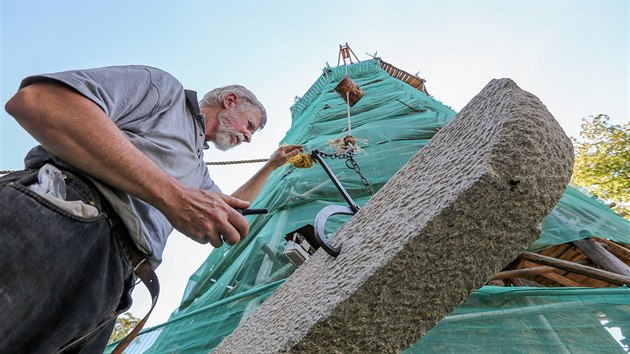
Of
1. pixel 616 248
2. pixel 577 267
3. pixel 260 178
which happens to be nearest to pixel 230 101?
pixel 260 178

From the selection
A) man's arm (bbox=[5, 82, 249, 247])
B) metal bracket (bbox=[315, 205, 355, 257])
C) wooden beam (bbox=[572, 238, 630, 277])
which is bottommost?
wooden beam (bbox=[572, 238, 630, 277])

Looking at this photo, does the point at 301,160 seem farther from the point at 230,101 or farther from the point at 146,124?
the point at 146,124

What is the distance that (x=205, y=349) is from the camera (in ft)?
6.68

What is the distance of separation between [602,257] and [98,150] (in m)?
2.91

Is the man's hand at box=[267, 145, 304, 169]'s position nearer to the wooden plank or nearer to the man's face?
the man's face

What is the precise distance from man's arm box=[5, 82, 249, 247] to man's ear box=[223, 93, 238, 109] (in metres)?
0.91

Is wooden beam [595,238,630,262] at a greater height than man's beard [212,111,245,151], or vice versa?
man's beard [212,111,245,151]

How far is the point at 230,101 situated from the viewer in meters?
1.88

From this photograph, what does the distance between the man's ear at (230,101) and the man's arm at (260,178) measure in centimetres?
43

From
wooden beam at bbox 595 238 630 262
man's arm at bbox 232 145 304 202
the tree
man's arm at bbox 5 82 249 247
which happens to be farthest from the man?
the tree

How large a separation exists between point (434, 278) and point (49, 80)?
103 centimetres

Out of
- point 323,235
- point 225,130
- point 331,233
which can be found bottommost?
point 331,233

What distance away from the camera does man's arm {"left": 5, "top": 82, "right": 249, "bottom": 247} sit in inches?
36.6

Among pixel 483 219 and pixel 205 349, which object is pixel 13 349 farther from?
pixel 205 349
